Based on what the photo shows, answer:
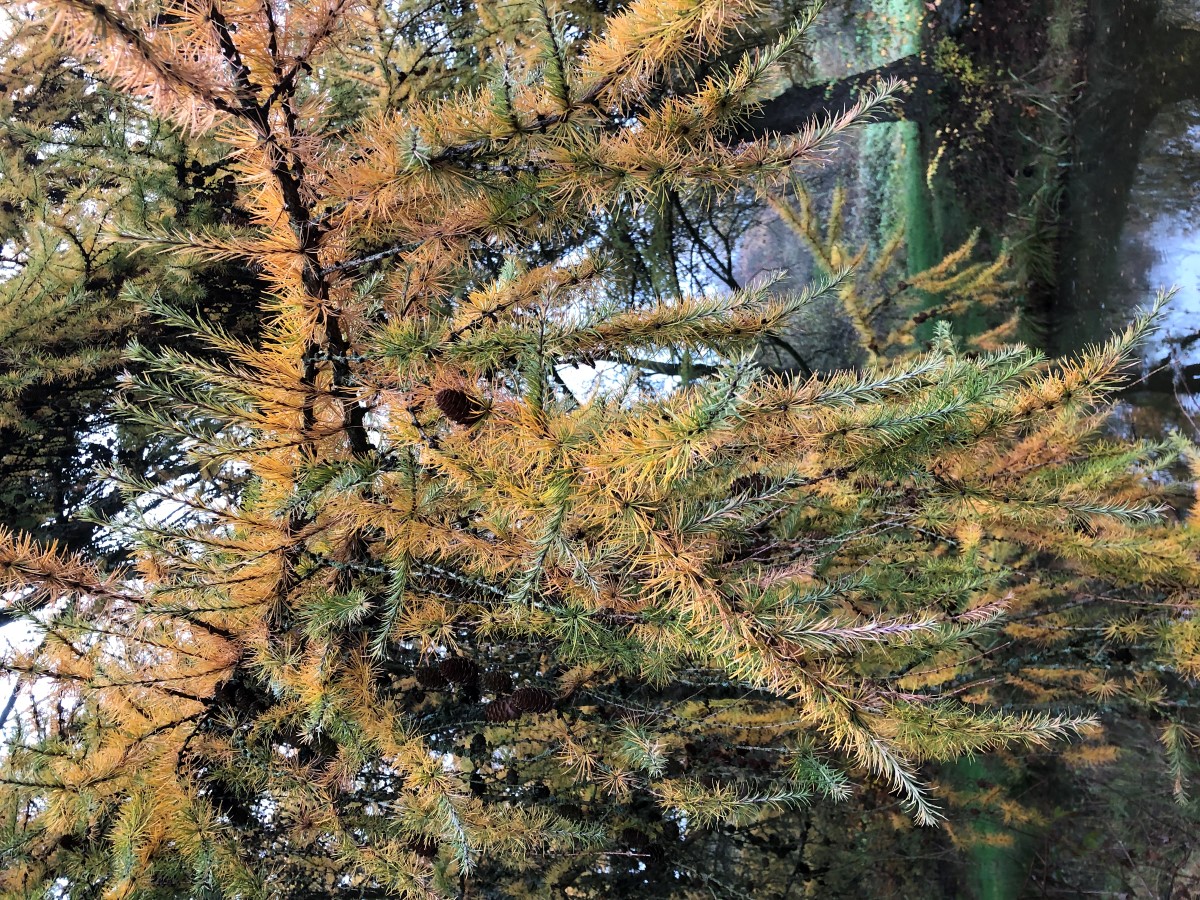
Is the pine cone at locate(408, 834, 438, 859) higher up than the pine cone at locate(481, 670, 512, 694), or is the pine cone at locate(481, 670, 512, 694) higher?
the pine cone at locate(481, 670, 512, 694)

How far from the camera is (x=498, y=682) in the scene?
1514 millimetres

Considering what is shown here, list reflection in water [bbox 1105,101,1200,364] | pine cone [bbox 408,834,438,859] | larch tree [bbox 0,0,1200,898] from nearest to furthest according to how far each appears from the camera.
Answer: larch tree [bbox 0,0,1200,898] < pine cone [bbox 408,834,438,859] < reflection in water [bbox 1105,101,1200,364]

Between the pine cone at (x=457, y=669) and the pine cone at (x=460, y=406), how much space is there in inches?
22.0

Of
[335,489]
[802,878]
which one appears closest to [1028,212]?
[802,878]

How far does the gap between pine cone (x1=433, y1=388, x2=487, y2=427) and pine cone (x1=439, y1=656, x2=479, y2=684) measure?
0.56m

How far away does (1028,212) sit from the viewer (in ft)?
13.9

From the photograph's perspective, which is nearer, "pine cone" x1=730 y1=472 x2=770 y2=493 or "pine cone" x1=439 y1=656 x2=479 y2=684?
"pine cone" x1=730 y1=472 x2=770 y2=493

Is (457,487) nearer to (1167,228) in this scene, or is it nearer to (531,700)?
(531,700)

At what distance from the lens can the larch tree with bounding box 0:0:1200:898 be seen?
0.94 m

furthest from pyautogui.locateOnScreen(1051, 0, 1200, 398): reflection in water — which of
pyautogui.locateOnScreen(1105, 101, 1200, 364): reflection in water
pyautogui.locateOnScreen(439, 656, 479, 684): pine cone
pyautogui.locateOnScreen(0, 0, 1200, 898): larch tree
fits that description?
pyautogui.locateOnScreen(439, 656, 479, 684): pine cone

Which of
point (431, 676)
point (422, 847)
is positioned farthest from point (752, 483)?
point (422, 847)

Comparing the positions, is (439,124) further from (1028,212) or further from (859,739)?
(1028,212)

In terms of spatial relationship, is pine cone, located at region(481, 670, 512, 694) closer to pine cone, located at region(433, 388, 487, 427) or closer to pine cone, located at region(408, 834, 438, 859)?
pine cone, located at region(408, 834, 438, 859)

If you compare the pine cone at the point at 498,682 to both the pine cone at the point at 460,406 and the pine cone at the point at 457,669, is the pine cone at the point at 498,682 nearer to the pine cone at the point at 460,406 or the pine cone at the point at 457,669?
the pine cone at the point at 457,669
